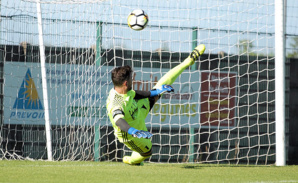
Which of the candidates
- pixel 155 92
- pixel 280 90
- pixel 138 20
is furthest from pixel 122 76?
pixel 280 90

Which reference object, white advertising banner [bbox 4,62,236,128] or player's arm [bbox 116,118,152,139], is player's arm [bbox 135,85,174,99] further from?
white advertising banner [bbox 4,62,236,128]

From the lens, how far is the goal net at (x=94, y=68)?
9.98m

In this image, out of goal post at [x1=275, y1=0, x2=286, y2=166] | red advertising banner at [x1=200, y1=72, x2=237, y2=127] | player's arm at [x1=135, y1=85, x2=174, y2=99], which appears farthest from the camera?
red advertising banner at [x1=200, y1=72, x2=237, y2=127]

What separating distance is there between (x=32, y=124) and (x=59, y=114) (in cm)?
61

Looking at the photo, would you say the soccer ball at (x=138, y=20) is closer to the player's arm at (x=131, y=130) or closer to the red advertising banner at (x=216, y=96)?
the player's arm at (x=131, y=130)

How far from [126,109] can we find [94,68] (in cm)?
394

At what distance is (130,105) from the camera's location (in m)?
6.93

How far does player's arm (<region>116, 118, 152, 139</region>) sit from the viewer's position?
231 inches

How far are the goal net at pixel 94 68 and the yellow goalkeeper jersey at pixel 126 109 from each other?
260 centimetres

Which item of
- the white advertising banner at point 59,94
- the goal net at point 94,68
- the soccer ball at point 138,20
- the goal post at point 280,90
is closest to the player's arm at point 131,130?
the soccer ball at point 138,20

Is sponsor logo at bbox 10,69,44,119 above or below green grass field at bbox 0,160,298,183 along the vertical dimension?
above

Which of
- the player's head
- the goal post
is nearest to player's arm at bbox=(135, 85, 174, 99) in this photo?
the player's head

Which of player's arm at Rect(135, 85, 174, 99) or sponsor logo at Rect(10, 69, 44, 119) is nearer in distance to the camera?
player's arm at Rect(135, 85, 174, 99)

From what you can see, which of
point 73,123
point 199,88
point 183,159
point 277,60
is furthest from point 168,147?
point 277,60
